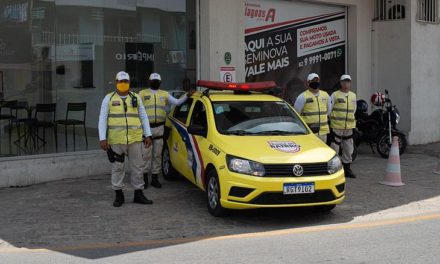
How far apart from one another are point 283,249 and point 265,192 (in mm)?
953

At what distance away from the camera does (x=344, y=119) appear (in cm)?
1023

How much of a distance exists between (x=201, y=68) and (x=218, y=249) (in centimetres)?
657

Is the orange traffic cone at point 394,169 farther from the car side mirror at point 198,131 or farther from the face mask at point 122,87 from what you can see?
the face mask at point 122,87

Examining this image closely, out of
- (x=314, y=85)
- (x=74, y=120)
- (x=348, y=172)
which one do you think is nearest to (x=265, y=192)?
(x=314, y=85)

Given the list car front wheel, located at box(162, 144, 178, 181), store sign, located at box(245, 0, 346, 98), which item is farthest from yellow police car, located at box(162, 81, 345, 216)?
store sign, located at box(245, 0, 346, 98)

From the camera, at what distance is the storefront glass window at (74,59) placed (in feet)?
33.1

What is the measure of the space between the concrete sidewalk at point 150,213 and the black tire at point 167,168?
0.57 ft

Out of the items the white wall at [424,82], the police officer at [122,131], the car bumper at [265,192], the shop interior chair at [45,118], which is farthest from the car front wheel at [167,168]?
the white wall at [424,82]

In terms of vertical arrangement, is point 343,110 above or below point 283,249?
above

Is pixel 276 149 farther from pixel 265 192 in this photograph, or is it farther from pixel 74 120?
pixel 74 120

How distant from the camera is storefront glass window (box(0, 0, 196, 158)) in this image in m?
10.1

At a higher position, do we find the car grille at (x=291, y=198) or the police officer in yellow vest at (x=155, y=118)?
the police officer in yellow vest at (x=155, y=118)

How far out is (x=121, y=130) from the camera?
7.82m

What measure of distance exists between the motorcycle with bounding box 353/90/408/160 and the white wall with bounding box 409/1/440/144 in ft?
8.09
